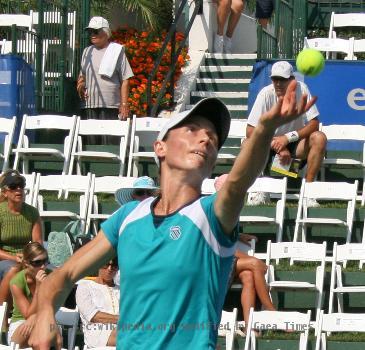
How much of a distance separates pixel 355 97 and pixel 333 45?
1351 millimetres

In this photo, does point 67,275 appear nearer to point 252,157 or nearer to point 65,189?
point 252,157

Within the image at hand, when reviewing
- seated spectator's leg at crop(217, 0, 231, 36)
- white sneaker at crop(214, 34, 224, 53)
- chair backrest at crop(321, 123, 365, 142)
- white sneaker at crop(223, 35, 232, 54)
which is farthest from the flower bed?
chair backrest at crop(321, 123, 365, 142)

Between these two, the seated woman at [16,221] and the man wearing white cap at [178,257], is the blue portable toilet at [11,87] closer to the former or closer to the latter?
the seated woman at [16,221]

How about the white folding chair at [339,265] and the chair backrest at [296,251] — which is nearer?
the white folding chair at [339,265]

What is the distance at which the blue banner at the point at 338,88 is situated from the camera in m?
14.4

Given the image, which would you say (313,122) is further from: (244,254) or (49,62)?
(49,62)

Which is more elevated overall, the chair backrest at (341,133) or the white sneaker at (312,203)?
the chair backrest at (341,133)

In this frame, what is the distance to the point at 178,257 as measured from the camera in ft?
13.2

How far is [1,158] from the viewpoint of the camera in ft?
45.9

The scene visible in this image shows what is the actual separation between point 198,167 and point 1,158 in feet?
33.0

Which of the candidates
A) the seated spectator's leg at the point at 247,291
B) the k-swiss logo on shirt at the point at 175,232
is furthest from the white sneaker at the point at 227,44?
the k-swiss logo on shirt at the point at 175,232

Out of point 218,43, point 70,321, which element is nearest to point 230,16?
point 218,43

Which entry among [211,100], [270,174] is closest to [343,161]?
[270,174]

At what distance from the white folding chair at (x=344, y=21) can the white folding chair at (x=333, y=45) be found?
0.73 metres
